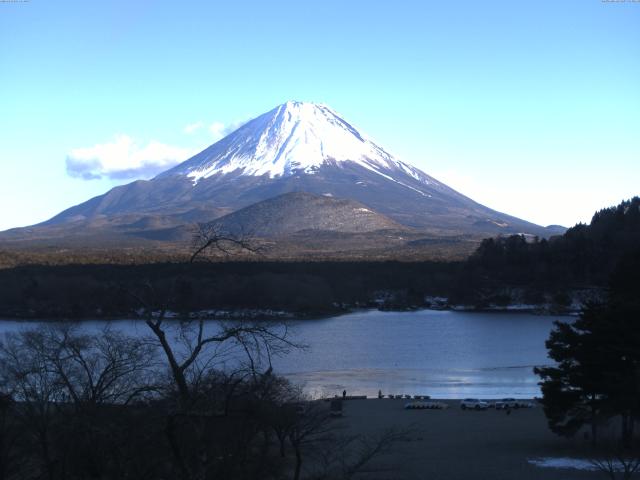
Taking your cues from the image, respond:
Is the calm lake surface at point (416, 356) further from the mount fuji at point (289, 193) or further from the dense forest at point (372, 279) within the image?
the mount fuji at point (289, 193)

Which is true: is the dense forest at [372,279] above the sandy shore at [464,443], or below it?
above

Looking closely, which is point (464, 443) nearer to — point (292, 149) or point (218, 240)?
point (218, 240)

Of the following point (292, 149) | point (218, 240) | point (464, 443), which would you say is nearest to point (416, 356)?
point (464, 443)

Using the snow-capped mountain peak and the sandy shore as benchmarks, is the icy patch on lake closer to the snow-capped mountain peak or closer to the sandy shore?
the sandy shore

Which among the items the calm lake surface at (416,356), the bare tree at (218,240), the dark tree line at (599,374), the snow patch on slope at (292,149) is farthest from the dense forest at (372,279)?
the snow patch on slope at (292,149)

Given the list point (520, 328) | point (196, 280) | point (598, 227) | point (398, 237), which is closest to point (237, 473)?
point (520, 328)

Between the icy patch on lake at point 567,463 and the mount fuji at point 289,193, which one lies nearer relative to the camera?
the icy patch on lake at point 567,463
